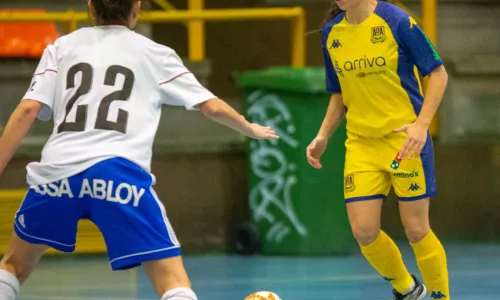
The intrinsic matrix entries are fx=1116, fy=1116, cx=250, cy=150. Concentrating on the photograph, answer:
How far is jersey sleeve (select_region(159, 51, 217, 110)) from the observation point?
4770 millimetres

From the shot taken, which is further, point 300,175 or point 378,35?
point 300,175

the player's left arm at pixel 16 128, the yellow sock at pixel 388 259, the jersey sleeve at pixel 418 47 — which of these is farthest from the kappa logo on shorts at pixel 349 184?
the player's left arm at pixel 16 128

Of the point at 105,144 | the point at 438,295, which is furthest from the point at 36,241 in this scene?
the point at 438,295

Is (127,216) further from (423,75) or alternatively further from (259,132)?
(423,75)

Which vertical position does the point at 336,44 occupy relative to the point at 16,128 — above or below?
above

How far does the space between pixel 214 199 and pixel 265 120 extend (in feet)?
2.83

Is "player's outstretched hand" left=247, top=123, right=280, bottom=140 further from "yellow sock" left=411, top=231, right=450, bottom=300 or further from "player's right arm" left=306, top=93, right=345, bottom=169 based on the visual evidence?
"yellow sock" left=411, top=231, right=450, bottom=300

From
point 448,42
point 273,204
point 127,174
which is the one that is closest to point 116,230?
point 127,174

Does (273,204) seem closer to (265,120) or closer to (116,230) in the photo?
(265,120)

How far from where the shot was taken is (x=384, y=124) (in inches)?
234

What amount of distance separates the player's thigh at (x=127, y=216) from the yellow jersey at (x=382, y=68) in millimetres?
1813

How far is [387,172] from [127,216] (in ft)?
6.49

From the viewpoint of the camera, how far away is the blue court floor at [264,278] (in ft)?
24.0

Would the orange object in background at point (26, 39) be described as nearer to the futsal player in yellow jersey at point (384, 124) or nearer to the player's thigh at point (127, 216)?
the futsal player in yellow jersey at point (384, 124)
